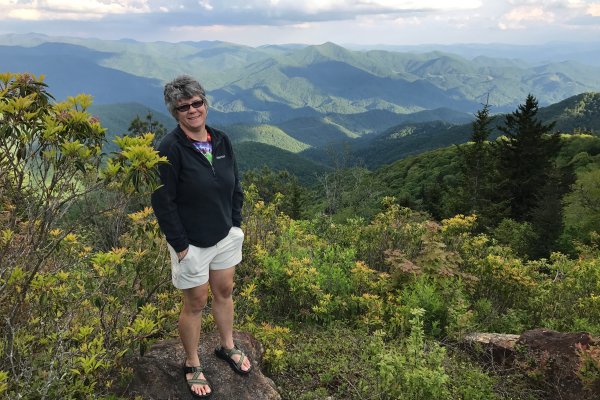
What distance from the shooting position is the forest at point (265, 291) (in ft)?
9.46

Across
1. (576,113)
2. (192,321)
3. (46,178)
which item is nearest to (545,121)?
(576,113)

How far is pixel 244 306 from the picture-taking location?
556 cm

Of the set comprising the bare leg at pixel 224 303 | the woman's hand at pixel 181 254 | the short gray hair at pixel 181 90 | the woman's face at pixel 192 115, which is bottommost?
the bare leg at pixel 224 303

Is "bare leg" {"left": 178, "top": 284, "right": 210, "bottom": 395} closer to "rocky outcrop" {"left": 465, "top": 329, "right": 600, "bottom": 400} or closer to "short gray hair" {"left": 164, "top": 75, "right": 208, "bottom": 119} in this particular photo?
"short gray hair" {"left": 164, "top": 75, "right": 208, "bottom": 119}

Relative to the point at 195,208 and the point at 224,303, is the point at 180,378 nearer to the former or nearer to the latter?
the point at 224,303

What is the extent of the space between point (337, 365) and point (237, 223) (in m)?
2.10

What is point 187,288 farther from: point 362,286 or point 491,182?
point 491,182

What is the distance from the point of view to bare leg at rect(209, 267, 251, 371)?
3.80m

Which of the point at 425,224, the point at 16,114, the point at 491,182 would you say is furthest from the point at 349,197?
the point at 16,114

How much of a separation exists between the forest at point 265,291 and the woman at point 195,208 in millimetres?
283

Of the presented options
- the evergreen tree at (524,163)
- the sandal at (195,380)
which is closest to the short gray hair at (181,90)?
the sandal at (195,380)

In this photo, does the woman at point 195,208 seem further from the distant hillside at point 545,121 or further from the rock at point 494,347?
the distant hillside at point 545,121

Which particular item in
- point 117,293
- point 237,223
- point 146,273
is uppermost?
point 237,223

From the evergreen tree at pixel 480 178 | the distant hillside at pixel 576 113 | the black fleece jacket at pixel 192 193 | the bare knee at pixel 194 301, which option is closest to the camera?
the black fleece jacket at pixel 192 193
